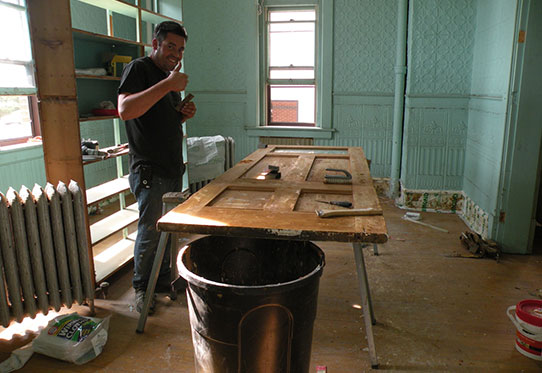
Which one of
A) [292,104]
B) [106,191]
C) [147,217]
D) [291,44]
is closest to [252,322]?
[147,217]

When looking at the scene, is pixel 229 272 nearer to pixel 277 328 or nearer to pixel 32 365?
pixel 277 328

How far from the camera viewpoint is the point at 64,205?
253 cm

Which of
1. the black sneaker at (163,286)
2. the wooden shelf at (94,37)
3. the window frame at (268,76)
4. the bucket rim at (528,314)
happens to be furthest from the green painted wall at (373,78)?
the black sneaker at (163,286)

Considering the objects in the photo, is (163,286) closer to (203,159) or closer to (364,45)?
(203,159)

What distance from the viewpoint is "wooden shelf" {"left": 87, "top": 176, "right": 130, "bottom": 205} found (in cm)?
304

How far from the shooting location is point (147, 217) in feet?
8.88

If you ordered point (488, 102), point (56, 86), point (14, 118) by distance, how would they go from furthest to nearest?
1. point (488, 102)
2. point (14, 118)
3. point (56, 86)

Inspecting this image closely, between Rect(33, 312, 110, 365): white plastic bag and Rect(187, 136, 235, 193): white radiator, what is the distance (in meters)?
2.11

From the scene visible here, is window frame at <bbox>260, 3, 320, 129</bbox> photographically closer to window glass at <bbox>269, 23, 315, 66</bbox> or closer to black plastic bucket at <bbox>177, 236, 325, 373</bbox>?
window glass at <bbox>269, 23, 315, 66</bbox>

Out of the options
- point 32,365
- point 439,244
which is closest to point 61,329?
point 32,365

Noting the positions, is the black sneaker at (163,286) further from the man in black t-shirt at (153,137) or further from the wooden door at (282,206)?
the wooden door at (282,206)

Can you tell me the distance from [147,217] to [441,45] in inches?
150

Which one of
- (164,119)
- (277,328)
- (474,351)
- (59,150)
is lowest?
(474,351)

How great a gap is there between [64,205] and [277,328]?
1.63 metres
